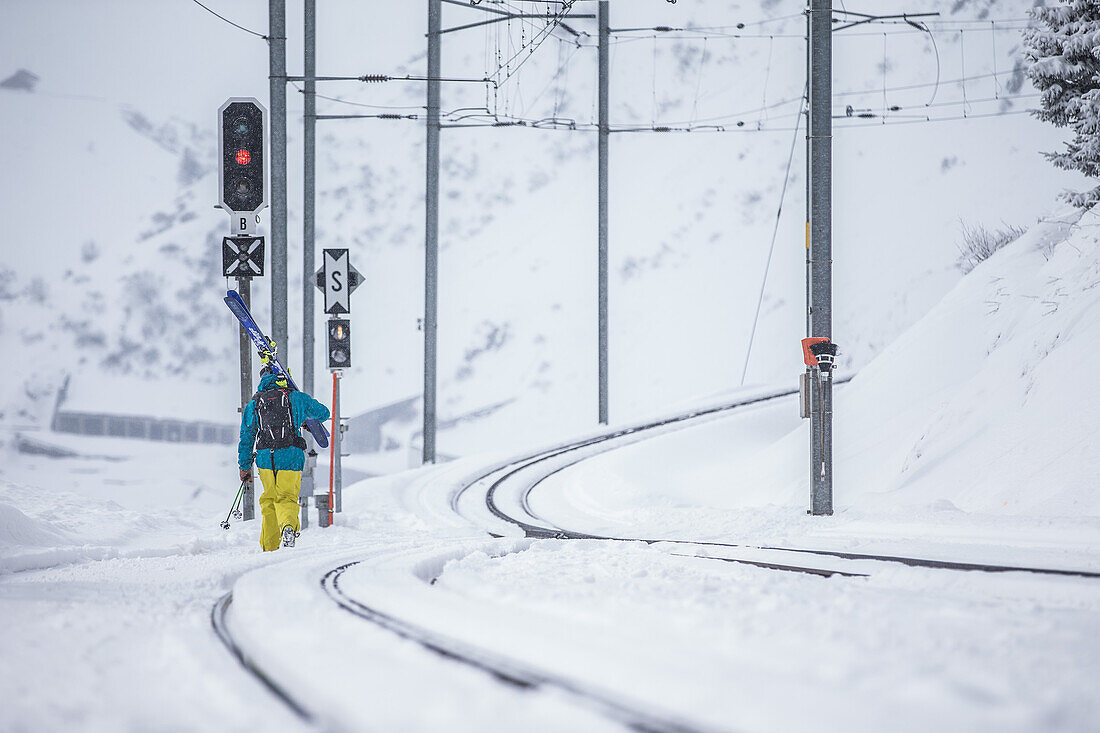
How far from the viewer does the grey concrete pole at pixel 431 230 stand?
67.1 ft

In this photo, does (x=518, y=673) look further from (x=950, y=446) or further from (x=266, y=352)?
(x=950, y=446)

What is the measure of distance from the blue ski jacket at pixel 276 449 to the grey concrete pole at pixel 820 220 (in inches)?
216

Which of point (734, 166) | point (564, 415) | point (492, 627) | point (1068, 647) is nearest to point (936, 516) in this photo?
point (1068, 647)

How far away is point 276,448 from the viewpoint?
8.99 m

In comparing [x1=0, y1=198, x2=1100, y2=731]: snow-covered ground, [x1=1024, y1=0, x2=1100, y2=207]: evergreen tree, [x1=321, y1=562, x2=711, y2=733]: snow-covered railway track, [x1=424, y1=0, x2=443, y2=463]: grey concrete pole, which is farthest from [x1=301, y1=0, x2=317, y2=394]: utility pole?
[x1=321, y1=562, x2=711, y2=733]: snow-covered railway track

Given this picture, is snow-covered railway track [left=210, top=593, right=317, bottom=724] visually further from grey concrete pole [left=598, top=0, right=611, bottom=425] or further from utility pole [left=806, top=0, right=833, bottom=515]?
grey concrete pole [left=598, top=0, right=611, bottom=425]

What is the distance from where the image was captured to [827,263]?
10688 mm

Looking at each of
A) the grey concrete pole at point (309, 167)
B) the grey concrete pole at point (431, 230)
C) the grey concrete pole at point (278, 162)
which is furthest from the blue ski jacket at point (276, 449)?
the grey concrete pole at point (431, 230)

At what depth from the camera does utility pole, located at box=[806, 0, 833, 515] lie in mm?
10711

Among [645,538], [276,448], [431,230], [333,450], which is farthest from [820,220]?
[431,230]

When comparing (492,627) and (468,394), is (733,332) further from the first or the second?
(492,627)

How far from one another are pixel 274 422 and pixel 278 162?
6.39 m

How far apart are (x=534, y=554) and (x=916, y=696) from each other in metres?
4.63

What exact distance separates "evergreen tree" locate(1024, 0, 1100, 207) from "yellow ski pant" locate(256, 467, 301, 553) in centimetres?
1279
